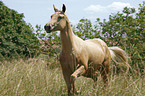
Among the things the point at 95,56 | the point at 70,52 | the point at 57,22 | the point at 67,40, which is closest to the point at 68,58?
the point at 70,52

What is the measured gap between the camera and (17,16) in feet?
26.7

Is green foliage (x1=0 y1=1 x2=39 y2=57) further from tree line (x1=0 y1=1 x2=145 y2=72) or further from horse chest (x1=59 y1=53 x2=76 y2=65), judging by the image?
horse chest (x1=59 y1=53 x2=76 y2=65)

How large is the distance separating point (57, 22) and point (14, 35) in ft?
16.4

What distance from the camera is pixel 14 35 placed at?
7.58 meters

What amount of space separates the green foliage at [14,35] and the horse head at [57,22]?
166 inches

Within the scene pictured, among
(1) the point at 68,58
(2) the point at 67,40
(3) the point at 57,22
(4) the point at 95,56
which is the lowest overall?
(4) the point at 95,56

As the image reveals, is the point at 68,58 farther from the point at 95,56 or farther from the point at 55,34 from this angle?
the point at 55,34

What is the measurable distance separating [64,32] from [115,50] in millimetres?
2471

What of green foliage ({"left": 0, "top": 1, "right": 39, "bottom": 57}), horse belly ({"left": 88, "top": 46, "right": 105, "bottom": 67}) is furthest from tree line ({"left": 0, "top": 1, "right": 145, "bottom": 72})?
horse belly ({"left": 88, "top": 46, "right": 105, "bottom": 67})

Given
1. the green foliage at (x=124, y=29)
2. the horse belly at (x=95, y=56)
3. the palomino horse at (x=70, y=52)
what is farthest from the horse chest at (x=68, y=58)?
the green foliage at (x=124, y=29)

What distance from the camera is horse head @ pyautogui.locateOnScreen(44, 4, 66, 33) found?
9.56 feet

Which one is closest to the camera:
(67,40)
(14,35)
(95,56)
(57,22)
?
(57,22)

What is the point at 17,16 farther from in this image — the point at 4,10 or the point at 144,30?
the point at 144,30

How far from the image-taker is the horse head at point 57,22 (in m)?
2.91
